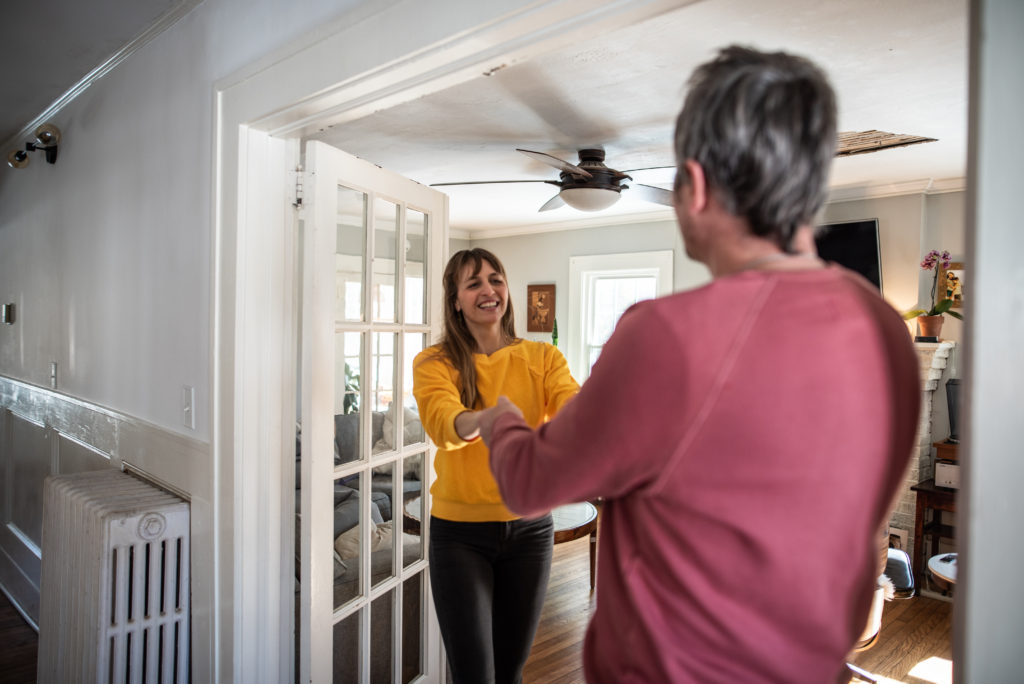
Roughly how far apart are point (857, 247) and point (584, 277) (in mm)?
2367

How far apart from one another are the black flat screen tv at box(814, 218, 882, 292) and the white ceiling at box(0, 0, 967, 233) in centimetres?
34

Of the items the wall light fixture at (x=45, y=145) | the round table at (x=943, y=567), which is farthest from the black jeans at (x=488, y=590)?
the wall light fixture at (x=45, y=145)

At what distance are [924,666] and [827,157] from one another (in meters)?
3.26

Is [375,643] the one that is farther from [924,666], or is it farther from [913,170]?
[913,170]

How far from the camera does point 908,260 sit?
4203 millimetres

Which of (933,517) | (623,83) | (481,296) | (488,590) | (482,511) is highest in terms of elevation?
(623,83)

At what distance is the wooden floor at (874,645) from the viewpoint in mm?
2861

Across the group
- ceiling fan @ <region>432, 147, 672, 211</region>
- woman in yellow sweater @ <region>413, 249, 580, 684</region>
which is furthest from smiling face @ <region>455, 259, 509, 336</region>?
ceiling fan @ <region>432, 147, 672, 211</region>

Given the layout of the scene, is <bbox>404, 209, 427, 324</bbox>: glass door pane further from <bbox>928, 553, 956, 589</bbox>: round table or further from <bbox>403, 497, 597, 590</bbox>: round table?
<bbox>928, 553, 956, 589</bbox>: round table

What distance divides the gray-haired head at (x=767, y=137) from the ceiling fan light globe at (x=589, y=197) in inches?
103

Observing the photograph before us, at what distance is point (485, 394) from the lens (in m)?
1.69

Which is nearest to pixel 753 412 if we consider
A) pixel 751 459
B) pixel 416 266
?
pixel 751 459

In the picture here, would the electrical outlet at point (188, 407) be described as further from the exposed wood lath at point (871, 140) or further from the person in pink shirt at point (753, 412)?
the exposed wood lath at point (871, 140)

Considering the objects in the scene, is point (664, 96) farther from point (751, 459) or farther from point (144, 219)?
point (751, 459)
